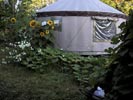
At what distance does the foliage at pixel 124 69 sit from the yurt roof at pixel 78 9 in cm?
734

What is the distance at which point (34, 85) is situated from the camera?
5086mm

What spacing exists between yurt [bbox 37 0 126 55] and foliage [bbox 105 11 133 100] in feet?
22.8

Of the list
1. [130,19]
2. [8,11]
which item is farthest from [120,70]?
[8,11]

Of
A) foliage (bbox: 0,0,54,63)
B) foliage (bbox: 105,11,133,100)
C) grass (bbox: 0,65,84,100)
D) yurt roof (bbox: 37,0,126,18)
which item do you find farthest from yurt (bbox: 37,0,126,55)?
foliage (bbox: 105,11,133,100)

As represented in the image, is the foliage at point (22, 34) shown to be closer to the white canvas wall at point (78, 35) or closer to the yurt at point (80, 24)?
the yurt at point (80, 24)

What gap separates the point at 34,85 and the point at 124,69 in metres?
3.02

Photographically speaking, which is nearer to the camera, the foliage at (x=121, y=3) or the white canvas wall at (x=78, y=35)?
the white canvas wall at (x=78, y=35)

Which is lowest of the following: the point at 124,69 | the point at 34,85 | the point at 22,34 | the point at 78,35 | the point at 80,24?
the point at 78,35

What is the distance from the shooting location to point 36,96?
4.52m

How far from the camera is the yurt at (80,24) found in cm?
957

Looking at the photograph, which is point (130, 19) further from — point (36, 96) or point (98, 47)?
point (98, 47)

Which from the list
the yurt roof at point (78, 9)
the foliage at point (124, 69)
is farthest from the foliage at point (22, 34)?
the foliage at point (124, 69)

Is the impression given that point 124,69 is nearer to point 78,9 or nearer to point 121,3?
point 78,9

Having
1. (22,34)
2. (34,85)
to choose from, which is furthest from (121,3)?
(34,85)
